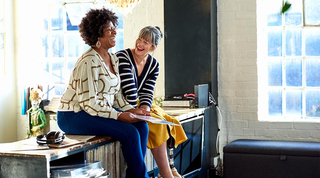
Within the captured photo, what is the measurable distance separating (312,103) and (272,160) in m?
1.10

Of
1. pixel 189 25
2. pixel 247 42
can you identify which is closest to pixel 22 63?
pixel 189 25

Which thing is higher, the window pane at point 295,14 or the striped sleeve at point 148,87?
the window pane at point 295,14

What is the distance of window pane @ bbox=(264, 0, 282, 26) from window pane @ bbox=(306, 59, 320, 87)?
1.93ft

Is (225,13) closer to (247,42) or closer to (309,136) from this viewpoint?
(247,42)

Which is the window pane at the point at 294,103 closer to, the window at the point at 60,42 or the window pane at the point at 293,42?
the window pane at the point at 293,42

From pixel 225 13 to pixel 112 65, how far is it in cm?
265

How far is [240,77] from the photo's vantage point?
5652 millimetres

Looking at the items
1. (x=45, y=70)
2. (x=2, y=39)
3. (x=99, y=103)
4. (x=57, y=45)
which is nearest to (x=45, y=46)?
(x=57, y=45)

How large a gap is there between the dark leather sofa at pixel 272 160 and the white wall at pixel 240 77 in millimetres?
476

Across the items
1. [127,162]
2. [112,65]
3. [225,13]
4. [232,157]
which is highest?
[225,13]

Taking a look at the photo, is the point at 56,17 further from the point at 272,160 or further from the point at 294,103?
the point at 272,160

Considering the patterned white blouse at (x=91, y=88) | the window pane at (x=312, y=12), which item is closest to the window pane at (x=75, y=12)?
the window pane at (x=312, y=12)

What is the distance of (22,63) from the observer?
259 inches

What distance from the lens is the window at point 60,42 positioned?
656 centimetres
